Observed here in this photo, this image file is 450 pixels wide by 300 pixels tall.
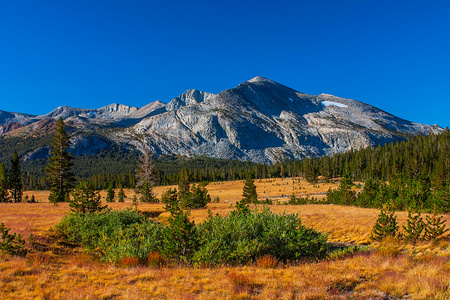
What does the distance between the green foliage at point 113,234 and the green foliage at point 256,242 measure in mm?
3561

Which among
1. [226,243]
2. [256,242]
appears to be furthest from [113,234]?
[256,242]

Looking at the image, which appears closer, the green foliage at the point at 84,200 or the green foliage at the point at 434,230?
the green foliage at the point at 434,230

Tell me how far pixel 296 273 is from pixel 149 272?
20.4 ft

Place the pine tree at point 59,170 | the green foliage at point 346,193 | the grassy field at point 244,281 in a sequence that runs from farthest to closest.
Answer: the green foliage at point 346,193
the pine tree at point 59,170
the grassy field at point 244,281

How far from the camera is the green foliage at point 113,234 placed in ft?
45.0

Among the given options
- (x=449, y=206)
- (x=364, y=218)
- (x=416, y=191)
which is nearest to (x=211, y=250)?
(x=364, y=218)

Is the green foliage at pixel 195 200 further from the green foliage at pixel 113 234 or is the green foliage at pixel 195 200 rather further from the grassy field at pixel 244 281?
the grassy field at pixel 244 281

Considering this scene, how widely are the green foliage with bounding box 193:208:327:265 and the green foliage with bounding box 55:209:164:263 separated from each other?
3.56 m

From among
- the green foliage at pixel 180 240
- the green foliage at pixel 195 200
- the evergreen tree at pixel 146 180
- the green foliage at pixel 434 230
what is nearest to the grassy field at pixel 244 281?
the green foliage at pixel 180 240

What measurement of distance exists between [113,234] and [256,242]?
34.0 ft

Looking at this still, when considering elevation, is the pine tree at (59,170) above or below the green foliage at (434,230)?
above

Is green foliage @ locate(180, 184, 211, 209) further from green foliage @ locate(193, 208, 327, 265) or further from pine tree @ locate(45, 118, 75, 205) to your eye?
green foliage @ locate(193, 208, 327, 265)

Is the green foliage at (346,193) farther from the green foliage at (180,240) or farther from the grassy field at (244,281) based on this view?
the green foliage at (180,240)

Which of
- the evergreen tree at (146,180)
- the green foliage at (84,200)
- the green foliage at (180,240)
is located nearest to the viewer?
the green foliage at (180,240)
